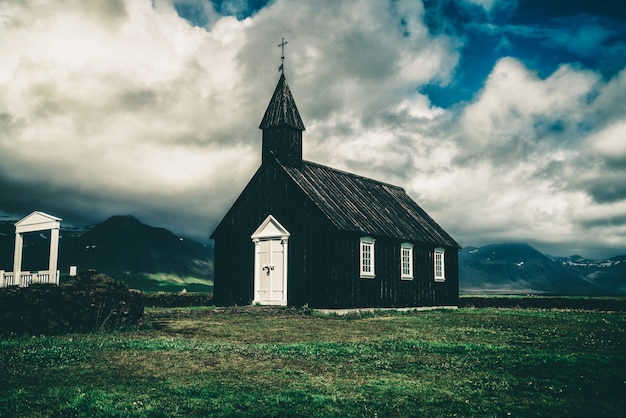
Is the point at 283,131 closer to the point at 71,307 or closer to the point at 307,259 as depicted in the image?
the point at 307,259

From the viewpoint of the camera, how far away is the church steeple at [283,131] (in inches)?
1251

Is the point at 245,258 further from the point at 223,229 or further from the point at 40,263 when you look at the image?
the point at 40,263

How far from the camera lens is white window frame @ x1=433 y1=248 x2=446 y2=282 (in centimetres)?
3782

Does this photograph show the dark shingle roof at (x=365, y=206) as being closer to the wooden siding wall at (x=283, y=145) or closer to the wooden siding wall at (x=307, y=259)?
the wooden siding wall at (x=307, y=259)

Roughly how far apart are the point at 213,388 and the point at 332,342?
666cm

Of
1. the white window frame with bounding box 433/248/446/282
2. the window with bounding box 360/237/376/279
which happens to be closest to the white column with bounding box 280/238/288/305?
the window with bounding box 360/237/376/279

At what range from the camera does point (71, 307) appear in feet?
55.7

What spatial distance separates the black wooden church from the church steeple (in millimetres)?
60

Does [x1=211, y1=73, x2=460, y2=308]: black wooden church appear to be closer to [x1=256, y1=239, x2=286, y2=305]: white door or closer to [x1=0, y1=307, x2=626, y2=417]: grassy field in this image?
[x1=256, y1=239, x2=286, y2=305]: white door

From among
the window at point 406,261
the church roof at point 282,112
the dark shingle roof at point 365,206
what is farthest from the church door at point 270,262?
the window at point 406,261

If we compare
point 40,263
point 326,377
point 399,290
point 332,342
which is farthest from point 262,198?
point 40,263

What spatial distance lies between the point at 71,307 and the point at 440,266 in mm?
27454

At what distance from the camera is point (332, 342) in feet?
51.4

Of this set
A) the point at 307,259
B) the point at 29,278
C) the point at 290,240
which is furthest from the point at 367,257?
the point at 29,278
